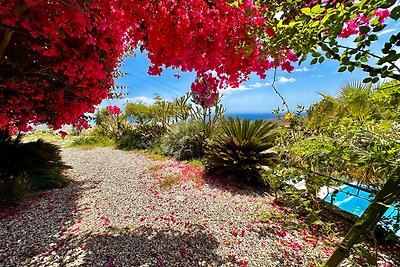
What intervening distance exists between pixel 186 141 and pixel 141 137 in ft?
14.2

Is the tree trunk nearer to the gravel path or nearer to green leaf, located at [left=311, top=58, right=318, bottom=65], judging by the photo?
green leaf, located at [left=311, top=58, right=318, bottom=65]

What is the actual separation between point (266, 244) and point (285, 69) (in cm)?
248

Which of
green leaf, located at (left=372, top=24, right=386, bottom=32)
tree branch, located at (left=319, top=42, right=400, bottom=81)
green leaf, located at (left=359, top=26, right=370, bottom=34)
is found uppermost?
green leaf, located at (left=372, top=24, right=386, bottom=32)

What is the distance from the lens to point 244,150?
17.3 ft

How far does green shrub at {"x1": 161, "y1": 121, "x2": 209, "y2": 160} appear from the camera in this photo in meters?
7.85

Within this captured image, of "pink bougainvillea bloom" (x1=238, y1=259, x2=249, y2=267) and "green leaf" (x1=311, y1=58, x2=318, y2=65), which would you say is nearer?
"green leaf" (x1=311, y1=58, x2=318, y2=65)

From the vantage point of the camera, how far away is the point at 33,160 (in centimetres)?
537

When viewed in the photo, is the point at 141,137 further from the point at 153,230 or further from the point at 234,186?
the point at 153,230

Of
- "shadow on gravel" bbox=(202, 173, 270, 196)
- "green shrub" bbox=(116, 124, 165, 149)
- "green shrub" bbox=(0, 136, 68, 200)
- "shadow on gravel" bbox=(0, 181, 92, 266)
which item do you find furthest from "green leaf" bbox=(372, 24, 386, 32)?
"green shrub" bbox=(116, 124, 165, 149)

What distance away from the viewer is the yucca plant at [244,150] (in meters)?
5.13

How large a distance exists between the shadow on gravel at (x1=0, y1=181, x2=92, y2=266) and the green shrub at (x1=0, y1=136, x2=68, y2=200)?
0.38m

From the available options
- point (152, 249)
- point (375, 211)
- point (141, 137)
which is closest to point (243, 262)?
point (152, 249)

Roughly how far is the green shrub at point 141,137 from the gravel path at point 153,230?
225 inches

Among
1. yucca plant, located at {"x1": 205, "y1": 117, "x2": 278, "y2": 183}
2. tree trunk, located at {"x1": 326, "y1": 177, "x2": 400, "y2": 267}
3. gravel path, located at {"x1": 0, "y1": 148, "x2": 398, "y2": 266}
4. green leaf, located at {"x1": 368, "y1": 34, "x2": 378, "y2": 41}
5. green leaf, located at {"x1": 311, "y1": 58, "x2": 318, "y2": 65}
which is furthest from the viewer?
yucca plant, located at {"x1": 205, "y1": 117, "x2": 278, "y2": 183}
